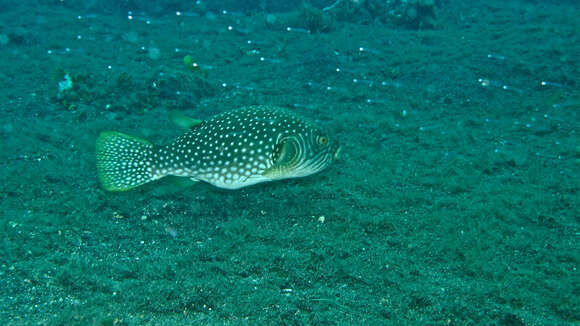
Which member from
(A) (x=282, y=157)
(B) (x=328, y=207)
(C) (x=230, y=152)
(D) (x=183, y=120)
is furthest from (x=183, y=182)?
(B) (x=328, y=207)

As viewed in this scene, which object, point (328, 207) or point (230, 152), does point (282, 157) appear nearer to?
point (230, 152)

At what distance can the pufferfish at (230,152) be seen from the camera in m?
5.27

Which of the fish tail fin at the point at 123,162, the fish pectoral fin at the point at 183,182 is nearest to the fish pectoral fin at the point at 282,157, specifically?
the fish pectoral fin at the point at 183,182

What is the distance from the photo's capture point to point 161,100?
10367 mm

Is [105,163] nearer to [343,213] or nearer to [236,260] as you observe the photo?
[236,260]

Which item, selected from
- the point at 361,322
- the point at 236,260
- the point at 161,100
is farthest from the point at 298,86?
the point at 361,322

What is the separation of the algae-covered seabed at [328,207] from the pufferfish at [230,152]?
1.81 ft

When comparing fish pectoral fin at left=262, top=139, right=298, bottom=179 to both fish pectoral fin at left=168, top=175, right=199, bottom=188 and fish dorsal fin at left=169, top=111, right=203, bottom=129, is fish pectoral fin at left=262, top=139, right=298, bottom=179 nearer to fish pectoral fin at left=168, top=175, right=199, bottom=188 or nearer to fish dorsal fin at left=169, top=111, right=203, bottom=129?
fish pectoral fin at left=168, top=175, right=199, bottom=188

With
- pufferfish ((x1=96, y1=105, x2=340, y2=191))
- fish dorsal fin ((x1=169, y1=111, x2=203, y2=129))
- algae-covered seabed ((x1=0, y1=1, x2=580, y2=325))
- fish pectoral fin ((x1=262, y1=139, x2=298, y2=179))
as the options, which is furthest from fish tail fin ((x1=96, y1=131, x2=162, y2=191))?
fish pectoral fin ((x1=262, y1=139, x2=298, y2=179))

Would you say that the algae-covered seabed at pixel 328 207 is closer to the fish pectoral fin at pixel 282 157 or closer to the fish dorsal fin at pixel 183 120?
the fish pectoral fin at pixel 282 157

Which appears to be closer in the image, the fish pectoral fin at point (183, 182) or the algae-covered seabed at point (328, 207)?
the algae-covered seabed at point (328, 207)

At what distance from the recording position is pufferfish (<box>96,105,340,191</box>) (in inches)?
207

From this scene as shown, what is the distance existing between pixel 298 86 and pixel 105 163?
6.86 meters

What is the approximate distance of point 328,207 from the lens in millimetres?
5793
